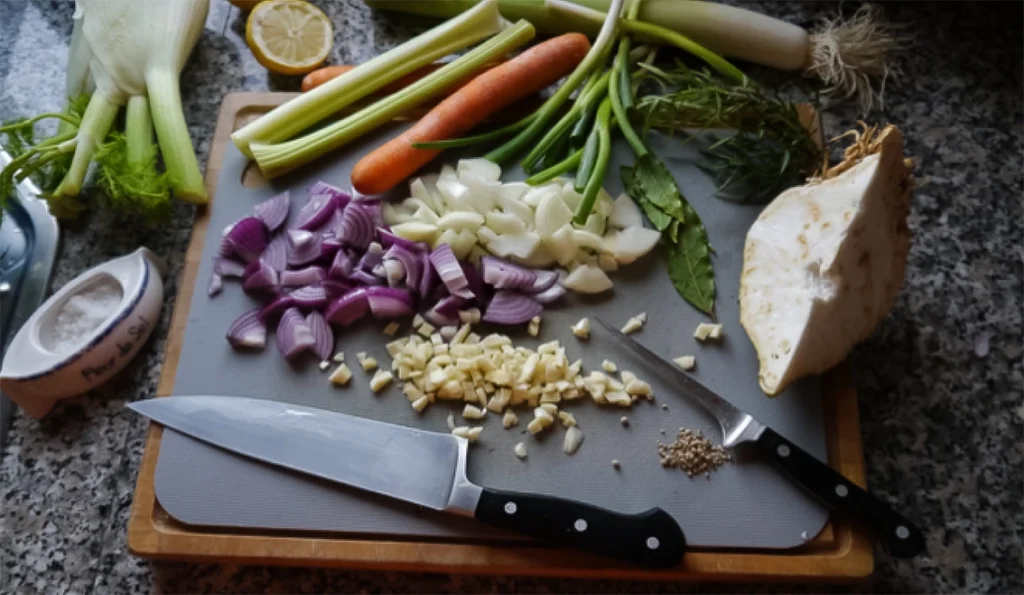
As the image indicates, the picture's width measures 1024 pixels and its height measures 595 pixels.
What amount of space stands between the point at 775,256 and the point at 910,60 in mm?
613

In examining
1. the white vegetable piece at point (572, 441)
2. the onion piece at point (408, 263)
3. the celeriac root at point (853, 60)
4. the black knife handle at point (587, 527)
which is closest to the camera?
the black knife handle at point (587, 527)

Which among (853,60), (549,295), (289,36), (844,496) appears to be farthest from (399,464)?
(853,60)

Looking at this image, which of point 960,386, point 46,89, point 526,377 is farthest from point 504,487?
point 46,89

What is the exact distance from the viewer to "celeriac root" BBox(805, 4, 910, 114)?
55.7 inches

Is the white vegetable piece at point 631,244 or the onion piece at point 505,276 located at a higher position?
the white vegetable piece at point 631,244

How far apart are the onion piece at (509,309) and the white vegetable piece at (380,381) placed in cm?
16

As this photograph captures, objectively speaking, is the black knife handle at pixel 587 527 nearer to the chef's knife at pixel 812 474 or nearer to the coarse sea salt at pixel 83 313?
the chef's knife at pixel 812 474

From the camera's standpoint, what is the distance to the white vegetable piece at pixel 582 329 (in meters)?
1.18

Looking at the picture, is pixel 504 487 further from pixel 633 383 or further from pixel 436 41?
pixel 436 41

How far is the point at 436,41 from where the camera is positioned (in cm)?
141

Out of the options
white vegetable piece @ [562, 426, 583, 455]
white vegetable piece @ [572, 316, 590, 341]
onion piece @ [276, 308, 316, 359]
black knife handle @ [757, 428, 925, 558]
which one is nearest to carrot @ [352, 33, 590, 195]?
onion piece @ [276, 308, 316, 359]

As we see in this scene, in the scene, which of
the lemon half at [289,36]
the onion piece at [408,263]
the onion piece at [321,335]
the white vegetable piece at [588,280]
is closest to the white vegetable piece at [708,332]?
the white vegetable piece at [588,280]

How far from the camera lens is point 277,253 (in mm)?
1249

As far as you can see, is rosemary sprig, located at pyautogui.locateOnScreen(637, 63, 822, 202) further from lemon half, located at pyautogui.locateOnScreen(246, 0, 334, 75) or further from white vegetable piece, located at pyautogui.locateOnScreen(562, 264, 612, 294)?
lemon half, located at pyautogui.locateOnScreen(246, 0, 334, 75)
